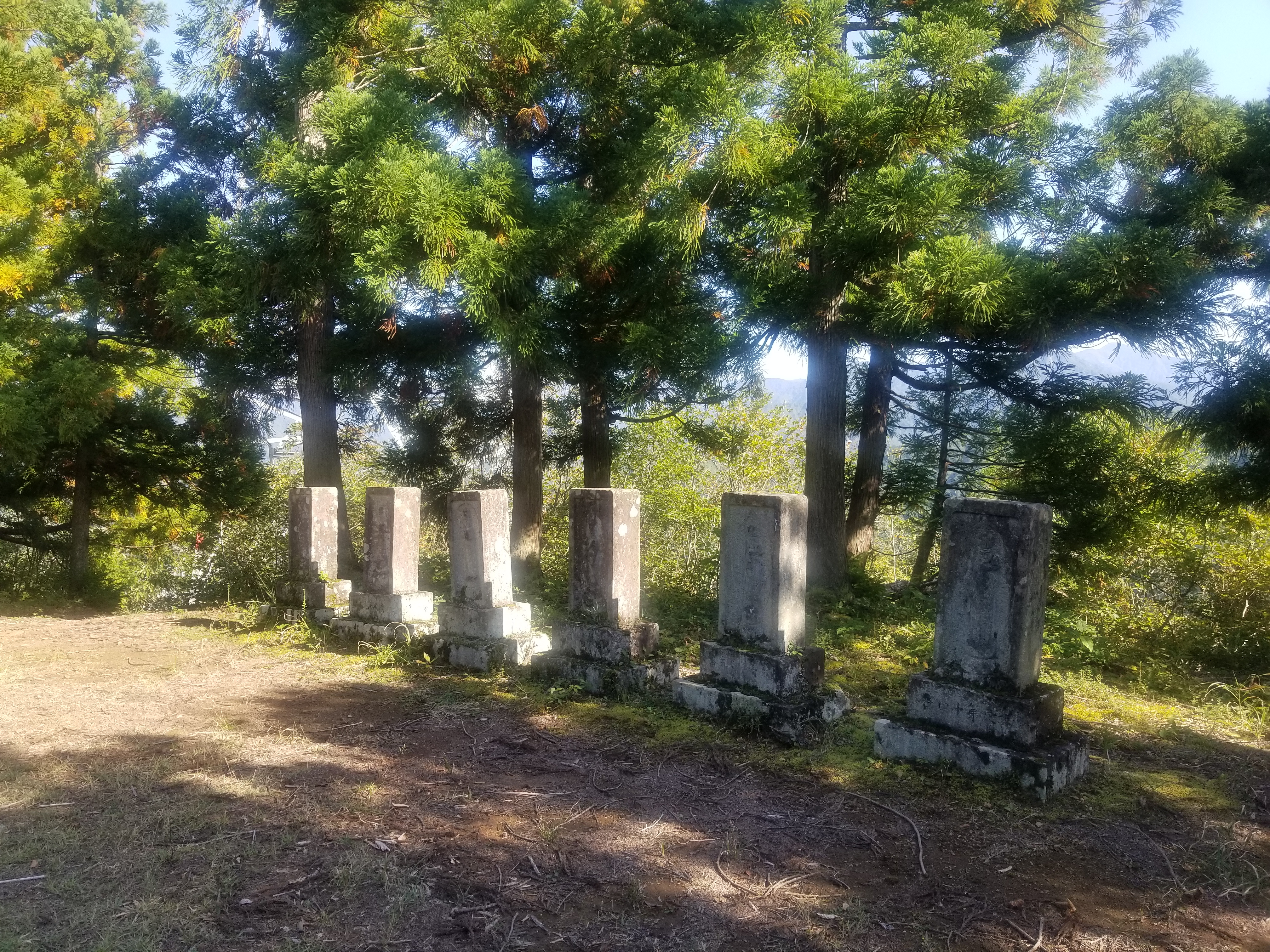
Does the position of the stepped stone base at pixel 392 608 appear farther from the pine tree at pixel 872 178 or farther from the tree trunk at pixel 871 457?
the tree trunk at pixel 871 457

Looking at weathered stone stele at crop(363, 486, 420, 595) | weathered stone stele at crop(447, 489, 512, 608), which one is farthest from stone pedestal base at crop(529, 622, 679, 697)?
weathered stone stele at crop(363, 486, 420, 595)

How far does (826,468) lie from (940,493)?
151 cm

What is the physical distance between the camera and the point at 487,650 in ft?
22.1

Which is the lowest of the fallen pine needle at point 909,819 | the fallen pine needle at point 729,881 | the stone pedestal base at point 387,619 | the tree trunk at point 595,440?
the fallen pine needle at point 909,819

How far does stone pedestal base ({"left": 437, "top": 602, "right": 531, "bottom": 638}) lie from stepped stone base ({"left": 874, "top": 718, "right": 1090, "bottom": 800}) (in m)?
3.22

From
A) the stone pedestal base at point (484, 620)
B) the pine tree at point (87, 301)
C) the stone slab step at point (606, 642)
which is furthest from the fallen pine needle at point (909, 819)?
the pine tree at point (87, 301)

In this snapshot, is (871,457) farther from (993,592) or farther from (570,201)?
(993,592)

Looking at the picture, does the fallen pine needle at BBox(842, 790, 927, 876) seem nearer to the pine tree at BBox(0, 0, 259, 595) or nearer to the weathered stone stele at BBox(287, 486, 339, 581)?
the weathered stone stele at BBox(287, 486, 339, 581)

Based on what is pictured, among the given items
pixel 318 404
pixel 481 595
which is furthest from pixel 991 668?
pixel 318 404

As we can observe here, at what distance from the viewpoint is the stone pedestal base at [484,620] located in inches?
272

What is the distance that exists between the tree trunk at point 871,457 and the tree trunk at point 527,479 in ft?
12.2

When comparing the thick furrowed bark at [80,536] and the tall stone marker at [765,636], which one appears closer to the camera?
the tall stone marker at [765,636]

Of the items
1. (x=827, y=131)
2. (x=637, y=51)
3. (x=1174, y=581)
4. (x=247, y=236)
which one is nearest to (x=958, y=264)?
(x=827, y=131)

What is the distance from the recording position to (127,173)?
11.1 metres
